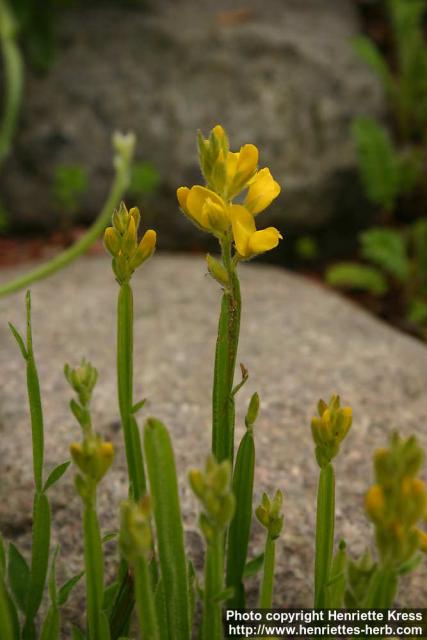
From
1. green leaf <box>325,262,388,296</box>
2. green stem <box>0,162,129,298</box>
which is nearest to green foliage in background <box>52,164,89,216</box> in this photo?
green stem <box>0,162,129,298</box>

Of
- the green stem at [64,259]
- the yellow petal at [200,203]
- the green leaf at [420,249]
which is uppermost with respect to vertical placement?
the green leaf at [420,249]

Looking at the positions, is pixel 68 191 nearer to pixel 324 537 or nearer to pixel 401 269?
pixel 401 269

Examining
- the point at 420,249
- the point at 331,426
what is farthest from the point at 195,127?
the point at 331,426

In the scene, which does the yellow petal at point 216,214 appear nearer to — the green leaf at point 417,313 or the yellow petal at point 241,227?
the yellow petal at point 241,227

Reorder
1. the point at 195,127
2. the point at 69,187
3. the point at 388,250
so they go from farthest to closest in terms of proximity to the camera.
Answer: the point at 195,127, the point at 69,187, the point at 388,250

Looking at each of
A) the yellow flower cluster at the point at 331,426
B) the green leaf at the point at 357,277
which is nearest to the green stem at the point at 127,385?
the yellow flower cluster at the point at 331,426

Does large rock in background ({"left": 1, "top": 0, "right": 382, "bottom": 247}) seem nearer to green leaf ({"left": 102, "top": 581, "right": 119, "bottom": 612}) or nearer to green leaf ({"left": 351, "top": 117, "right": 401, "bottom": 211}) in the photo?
green leaf ({"left": 351, "top": 117, "right": 401, "bottom": 211})
